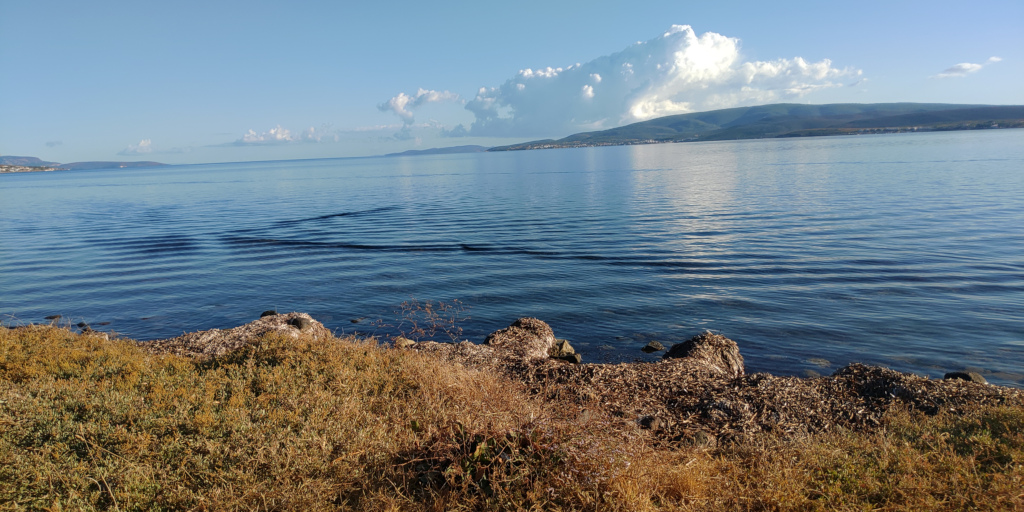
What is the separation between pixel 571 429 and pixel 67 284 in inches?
1098

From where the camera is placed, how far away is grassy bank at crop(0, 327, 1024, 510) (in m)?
5.16

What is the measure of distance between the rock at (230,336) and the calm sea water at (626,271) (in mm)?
2315

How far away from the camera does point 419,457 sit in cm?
578

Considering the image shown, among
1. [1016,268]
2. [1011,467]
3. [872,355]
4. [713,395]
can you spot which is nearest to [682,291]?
[872,355]

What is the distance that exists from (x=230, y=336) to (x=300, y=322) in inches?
71.5

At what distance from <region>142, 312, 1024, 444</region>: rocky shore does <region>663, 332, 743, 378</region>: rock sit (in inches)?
1.1

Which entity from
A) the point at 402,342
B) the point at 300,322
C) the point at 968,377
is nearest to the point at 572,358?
the point at 402,342

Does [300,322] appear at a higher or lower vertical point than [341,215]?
lower

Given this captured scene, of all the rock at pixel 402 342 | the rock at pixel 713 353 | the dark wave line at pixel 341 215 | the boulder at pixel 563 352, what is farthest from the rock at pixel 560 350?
the dark wave line at pixel 341 215

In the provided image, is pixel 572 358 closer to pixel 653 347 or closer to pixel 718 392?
pixel 653 347

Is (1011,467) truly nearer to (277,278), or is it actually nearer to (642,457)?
(642,457)

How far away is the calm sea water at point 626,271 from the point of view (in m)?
15.0

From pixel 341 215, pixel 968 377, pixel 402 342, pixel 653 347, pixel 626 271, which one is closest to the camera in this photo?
pixel 968 377

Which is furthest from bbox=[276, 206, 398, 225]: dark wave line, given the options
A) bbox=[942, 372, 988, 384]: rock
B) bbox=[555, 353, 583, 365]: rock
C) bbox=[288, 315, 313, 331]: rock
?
bbox=[942, 372, 988, 384]: rock
